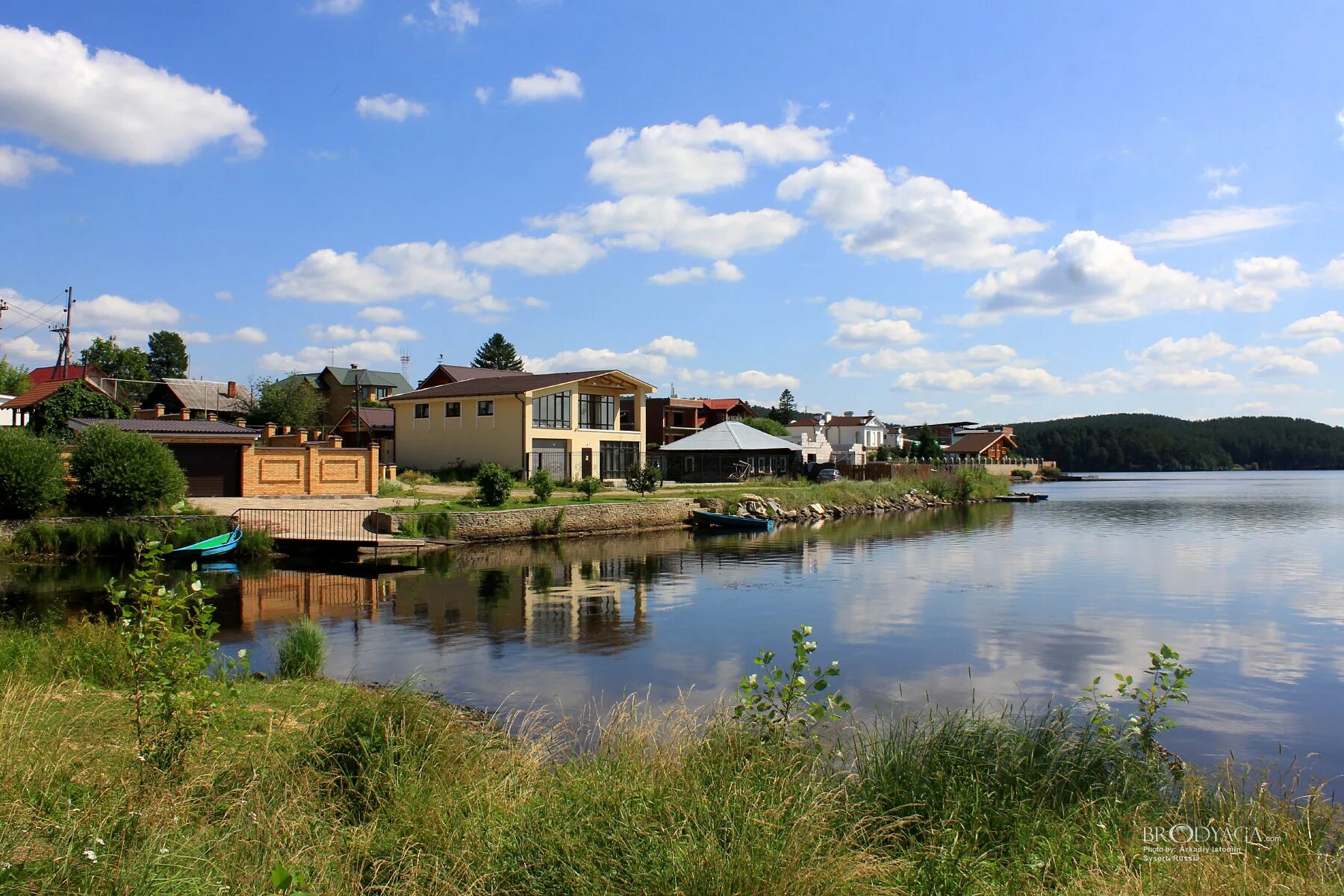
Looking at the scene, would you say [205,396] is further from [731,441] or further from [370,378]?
[731,441]

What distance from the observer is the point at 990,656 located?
14820mm

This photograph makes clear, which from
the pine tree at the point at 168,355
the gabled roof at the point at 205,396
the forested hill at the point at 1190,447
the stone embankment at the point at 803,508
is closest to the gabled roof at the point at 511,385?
the stone embankment at the point at 803,508

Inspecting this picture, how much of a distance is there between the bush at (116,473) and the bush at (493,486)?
33.3ft

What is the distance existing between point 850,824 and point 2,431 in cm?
3010

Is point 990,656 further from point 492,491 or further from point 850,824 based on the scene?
point 492,491

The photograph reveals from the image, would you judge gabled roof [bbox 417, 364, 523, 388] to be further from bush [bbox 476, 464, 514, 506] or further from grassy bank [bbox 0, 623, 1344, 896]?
grassy bank [bbox 0, 623, 1344, 896]

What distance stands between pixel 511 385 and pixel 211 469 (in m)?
15.4

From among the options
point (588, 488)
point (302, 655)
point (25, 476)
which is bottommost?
point (302, 655)

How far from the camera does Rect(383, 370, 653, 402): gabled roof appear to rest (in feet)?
150

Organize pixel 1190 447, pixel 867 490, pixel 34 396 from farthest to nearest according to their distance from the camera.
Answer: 1. pixel 1190 447
2. pixel 867 490
3. pixel 34 396

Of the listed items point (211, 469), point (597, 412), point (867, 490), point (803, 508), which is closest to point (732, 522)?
point (803, 508)

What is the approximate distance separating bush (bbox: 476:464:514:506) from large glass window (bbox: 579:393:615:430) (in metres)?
13.6

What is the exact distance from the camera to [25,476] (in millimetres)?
26219

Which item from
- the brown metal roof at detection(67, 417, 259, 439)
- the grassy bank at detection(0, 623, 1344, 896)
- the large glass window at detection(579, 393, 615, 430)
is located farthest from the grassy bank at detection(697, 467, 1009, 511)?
the grassy bank at detection(0, 623, 1344, 896)
